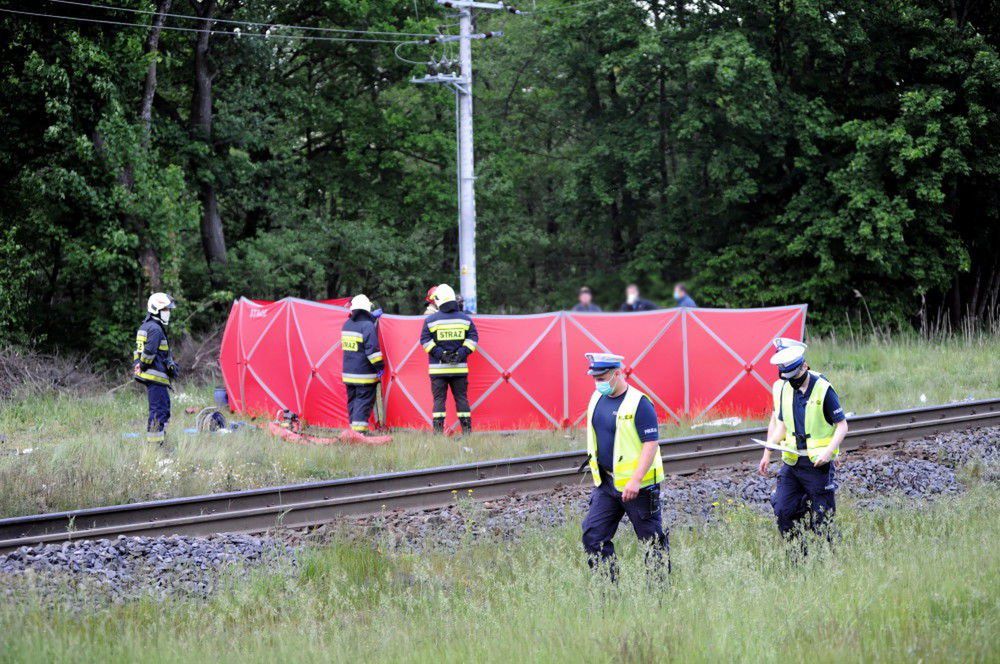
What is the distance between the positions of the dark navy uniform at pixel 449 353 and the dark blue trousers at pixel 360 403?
88cm

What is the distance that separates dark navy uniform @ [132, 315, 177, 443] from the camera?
12.9 metres

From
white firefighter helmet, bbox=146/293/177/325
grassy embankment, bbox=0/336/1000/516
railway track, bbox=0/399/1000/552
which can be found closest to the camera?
railway track, bbox=0/399/1000/552

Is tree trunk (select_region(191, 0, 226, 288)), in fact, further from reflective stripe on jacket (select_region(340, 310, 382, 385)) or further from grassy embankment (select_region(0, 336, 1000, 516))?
reflective stripe on jacket (select_region(340, 310, 382, 385))

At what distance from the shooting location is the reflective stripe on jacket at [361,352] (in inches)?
543

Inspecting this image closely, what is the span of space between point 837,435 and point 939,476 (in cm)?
401

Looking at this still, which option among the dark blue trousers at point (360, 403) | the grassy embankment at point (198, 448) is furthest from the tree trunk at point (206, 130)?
the dark blue trousers at point (360, 403)

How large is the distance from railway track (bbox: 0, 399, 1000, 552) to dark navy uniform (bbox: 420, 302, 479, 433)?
8.32ft

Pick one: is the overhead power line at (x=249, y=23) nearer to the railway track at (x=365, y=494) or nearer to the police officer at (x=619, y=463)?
the railway track at (x=365, y=494)

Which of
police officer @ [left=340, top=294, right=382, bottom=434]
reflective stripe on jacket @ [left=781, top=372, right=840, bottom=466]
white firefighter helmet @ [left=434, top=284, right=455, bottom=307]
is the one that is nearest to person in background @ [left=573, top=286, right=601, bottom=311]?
white firefighter helmet @ [left=434, top=284, right=455, bottom=307]

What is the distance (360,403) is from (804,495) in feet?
24.5

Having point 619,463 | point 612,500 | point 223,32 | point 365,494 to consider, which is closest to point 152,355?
point 365,494

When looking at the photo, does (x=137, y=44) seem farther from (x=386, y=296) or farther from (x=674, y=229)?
(x=674, y=229)

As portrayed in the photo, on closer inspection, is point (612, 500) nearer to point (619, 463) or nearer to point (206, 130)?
point (619, 463)

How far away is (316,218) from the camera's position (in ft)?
103
